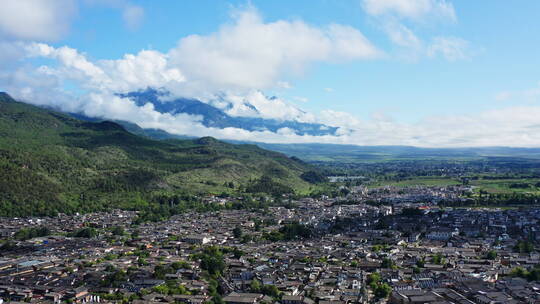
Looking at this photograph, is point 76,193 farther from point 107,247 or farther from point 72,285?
point 72,285

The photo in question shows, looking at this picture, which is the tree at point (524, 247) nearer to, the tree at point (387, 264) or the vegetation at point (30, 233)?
the tree at point (387, 264)

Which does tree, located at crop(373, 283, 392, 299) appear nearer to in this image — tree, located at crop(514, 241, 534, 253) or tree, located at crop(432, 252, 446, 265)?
tree, located at crop(432, 252, 446, 265)

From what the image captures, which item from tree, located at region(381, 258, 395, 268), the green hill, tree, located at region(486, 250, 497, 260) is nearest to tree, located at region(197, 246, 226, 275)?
tree, located at region(381, 258, 395, 268)

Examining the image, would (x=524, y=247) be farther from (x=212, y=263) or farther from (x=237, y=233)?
(x=237, y=233)

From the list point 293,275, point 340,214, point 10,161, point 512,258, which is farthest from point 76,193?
point 512,258

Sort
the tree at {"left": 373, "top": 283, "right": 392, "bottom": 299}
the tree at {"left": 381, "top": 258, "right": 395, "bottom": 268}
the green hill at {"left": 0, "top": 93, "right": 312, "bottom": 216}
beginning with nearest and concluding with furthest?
the tree at {"left": 373, "top": 283, "right": 392, "bottom": 299}, the tree at {"left": 381, "top": 258, "right": 395, "bottom": 268}, the green hill at {"left": 0, "top": 93, "right": 312, "bottom": 216}
